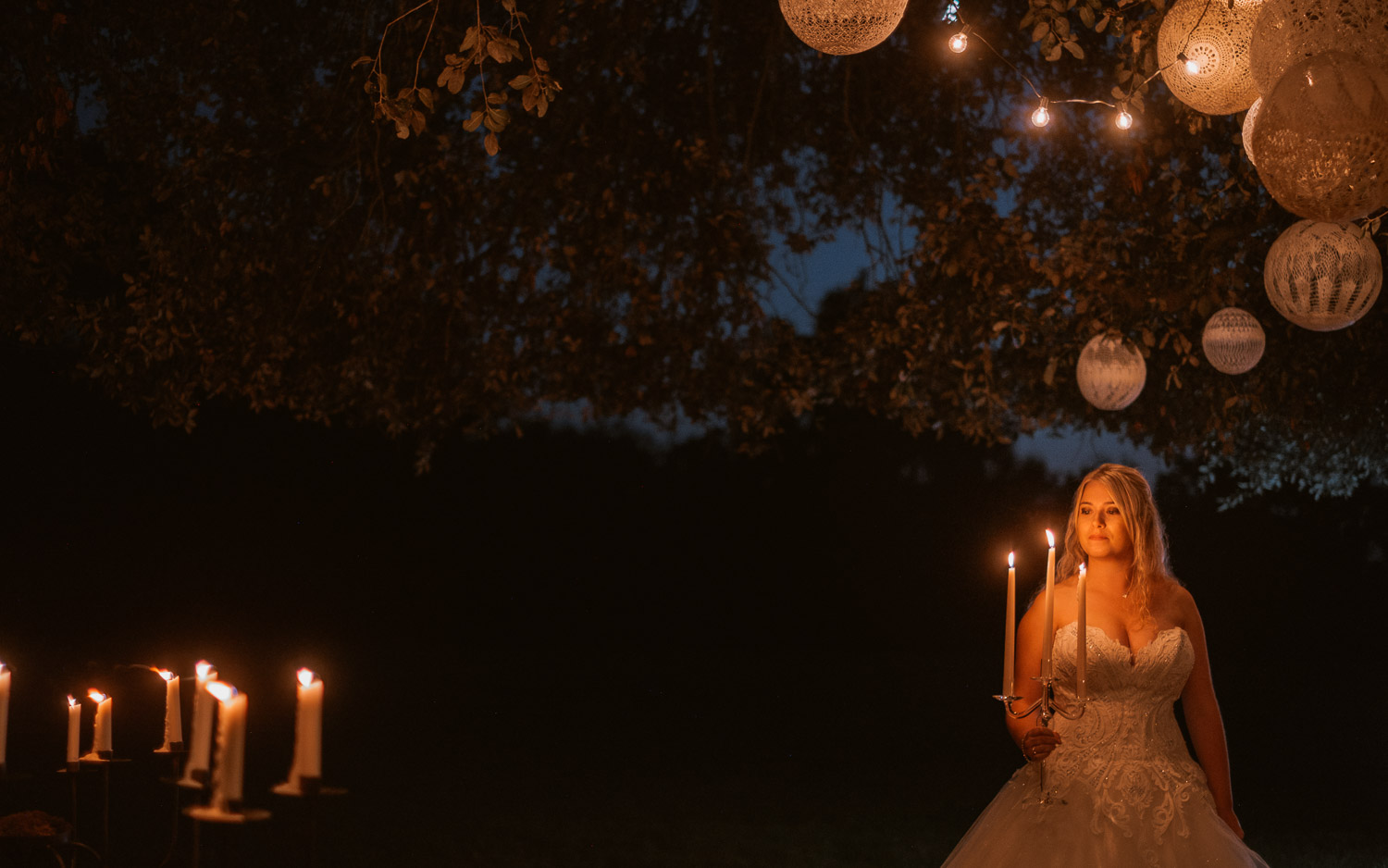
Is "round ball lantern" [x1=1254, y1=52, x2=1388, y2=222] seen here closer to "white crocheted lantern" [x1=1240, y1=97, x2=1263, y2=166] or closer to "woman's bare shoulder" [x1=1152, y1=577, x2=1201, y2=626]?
"white crocheted lantern" [x1=1240, y1=97, x2=1263, y2=166]

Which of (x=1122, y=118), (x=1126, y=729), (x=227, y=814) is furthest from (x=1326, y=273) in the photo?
(x=227, y=814)

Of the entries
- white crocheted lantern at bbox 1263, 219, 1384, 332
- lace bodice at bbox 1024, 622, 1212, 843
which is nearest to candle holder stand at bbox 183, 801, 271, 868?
lace bodice at bbox 1024, 622, 1212, 843

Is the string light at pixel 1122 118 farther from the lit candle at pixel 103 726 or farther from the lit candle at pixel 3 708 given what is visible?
the lit candle at pixel 3 708

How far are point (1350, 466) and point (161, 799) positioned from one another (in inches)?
449

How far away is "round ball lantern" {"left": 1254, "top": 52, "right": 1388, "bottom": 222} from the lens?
2.12 meters

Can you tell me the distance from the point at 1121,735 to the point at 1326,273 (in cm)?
145

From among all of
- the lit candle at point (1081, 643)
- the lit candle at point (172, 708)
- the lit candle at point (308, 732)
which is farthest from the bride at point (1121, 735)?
the lit candle at point (172, 708)

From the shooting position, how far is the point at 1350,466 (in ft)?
41.5

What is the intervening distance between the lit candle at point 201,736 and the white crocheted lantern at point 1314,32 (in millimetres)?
2268

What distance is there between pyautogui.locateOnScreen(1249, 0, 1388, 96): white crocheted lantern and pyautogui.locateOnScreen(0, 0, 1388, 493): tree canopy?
3.27 metres

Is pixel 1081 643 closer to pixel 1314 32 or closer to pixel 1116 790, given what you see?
pixel 1116 790

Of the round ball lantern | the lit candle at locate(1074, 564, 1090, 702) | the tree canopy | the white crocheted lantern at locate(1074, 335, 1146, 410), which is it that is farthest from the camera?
the tree canopy

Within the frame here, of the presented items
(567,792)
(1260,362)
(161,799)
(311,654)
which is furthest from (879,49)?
(311,654)

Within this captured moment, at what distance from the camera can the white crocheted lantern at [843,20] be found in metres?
3.09
